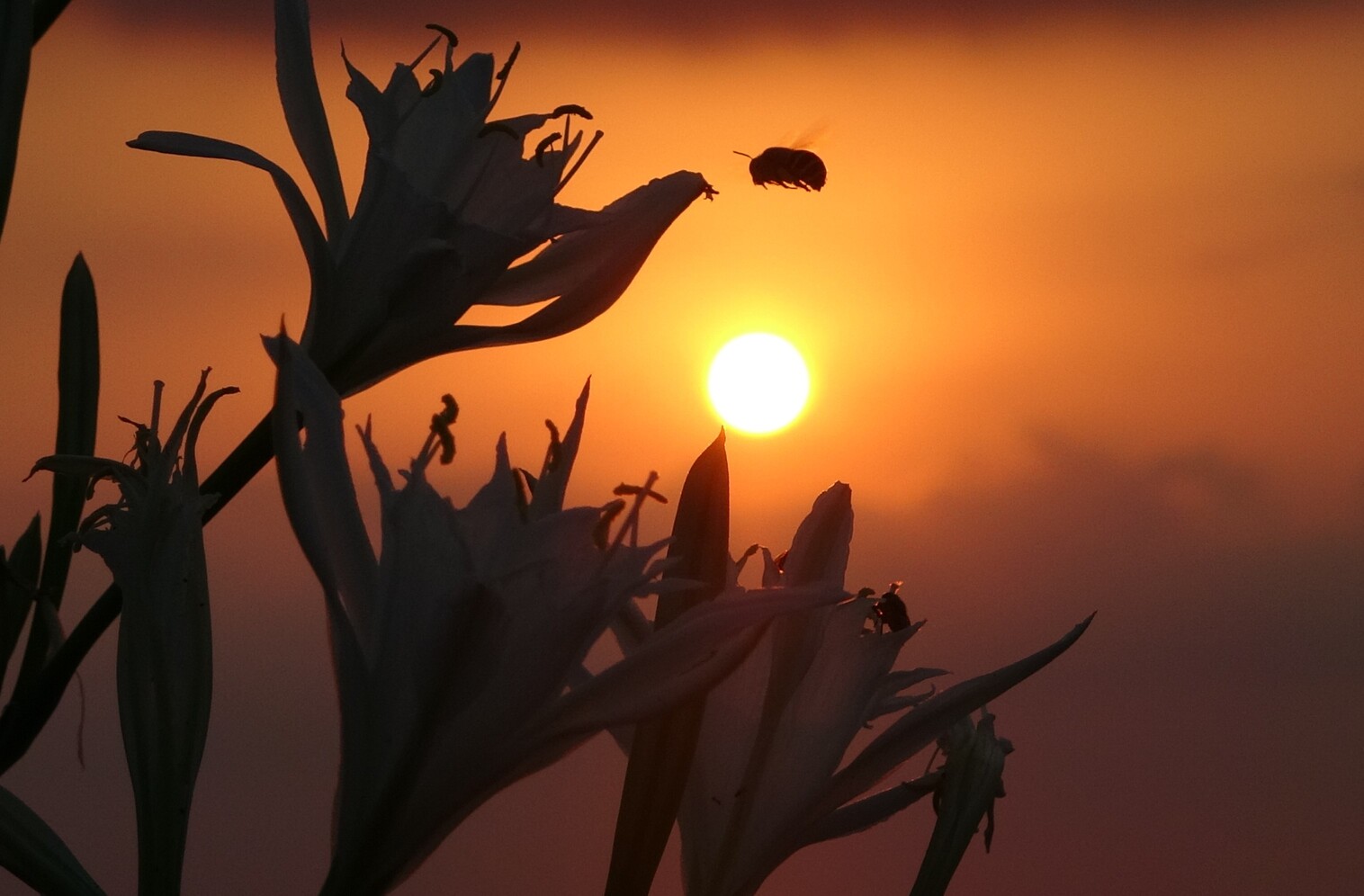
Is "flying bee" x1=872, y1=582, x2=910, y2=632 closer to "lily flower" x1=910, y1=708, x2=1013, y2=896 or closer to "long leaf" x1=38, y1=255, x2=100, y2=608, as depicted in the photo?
"lily flower" x1=910, y1=708, x2=1013, y2=896

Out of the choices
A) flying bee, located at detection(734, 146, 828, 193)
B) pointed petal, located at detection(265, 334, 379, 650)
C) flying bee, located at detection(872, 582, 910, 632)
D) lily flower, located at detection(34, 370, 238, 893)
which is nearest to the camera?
pointed petal, located at detection(265, 334, 379, 650)

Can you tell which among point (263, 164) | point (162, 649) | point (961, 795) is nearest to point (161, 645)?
point (162, 649)

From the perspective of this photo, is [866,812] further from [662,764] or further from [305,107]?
[305,107]

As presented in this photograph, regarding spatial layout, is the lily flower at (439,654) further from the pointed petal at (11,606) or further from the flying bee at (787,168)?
the flying bee at (787,168)

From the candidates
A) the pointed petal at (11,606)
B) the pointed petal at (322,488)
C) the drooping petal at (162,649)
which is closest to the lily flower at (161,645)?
the drooping petal at (162,649)

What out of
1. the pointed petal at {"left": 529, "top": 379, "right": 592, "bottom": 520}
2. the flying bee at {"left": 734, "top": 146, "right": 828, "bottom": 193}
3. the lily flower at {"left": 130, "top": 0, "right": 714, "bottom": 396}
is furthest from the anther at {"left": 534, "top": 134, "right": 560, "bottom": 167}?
the flying bee at {"left": 734, "top": 146, "right": 828, "bottom": 193}

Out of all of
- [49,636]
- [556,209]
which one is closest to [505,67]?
[556,209]
